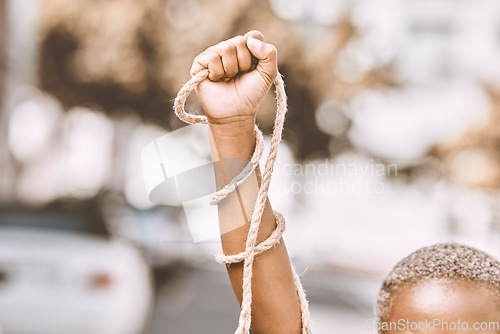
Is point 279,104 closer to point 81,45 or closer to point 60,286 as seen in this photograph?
point 60,286

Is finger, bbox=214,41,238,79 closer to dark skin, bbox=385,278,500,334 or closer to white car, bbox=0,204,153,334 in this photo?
dark skin, bbox=385,278,500,334

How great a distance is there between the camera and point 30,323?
4582 millimetres

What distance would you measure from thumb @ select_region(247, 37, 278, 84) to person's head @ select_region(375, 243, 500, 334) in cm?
71

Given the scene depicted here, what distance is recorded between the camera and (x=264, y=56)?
1.22m

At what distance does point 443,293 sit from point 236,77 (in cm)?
79

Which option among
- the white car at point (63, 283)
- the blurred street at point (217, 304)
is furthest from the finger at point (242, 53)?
the blurred street at point (217, 304)

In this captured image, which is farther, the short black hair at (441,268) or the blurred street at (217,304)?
the blurred street at (217,304)

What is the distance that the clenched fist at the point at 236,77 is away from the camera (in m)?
1.23

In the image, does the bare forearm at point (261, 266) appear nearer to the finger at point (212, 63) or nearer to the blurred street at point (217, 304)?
the finger at point (212, 63)

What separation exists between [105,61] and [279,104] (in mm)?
5801

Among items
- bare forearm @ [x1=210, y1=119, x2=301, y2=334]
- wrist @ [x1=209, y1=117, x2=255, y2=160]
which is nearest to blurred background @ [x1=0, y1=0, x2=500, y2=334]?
bare forearm @ [x1=210, y1=119, x2=301, y2=334]

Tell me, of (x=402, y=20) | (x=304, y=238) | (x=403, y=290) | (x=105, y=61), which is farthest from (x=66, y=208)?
(x=402, y=20)

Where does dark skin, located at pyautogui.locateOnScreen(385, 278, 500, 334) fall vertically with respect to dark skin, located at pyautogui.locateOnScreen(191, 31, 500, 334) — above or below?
below

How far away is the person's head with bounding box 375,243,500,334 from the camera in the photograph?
1.35 metres
